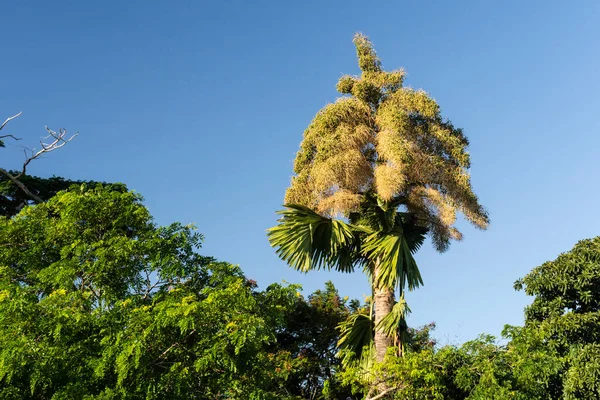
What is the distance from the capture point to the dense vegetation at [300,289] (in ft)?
30.0

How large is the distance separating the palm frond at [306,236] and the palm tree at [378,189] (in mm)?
22

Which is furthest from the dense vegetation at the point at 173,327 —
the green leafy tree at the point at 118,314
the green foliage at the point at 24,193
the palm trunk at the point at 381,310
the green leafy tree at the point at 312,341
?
the green foliage at the point at 24,193

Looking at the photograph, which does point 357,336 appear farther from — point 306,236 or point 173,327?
point 173,327

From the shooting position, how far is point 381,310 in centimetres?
1402

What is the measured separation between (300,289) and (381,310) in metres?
→ 3.04

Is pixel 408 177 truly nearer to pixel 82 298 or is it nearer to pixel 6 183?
pixel 82 298

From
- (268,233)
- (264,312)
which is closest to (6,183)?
(268,233)

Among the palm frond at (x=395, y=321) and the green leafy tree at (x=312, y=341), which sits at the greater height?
the green leafy tree at (x=312, y=341)

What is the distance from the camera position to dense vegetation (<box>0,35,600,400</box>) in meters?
9.14

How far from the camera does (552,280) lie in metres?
14.2

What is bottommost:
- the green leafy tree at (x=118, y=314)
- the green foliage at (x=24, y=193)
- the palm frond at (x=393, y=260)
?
the green leafy tree at (x=118, y=314)

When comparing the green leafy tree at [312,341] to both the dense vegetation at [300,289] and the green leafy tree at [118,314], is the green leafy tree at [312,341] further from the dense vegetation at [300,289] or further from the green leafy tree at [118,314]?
the green leafy tree at [118,314]

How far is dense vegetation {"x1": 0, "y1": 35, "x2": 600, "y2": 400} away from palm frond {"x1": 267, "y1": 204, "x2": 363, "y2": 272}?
3cm

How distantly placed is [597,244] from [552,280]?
125cm
